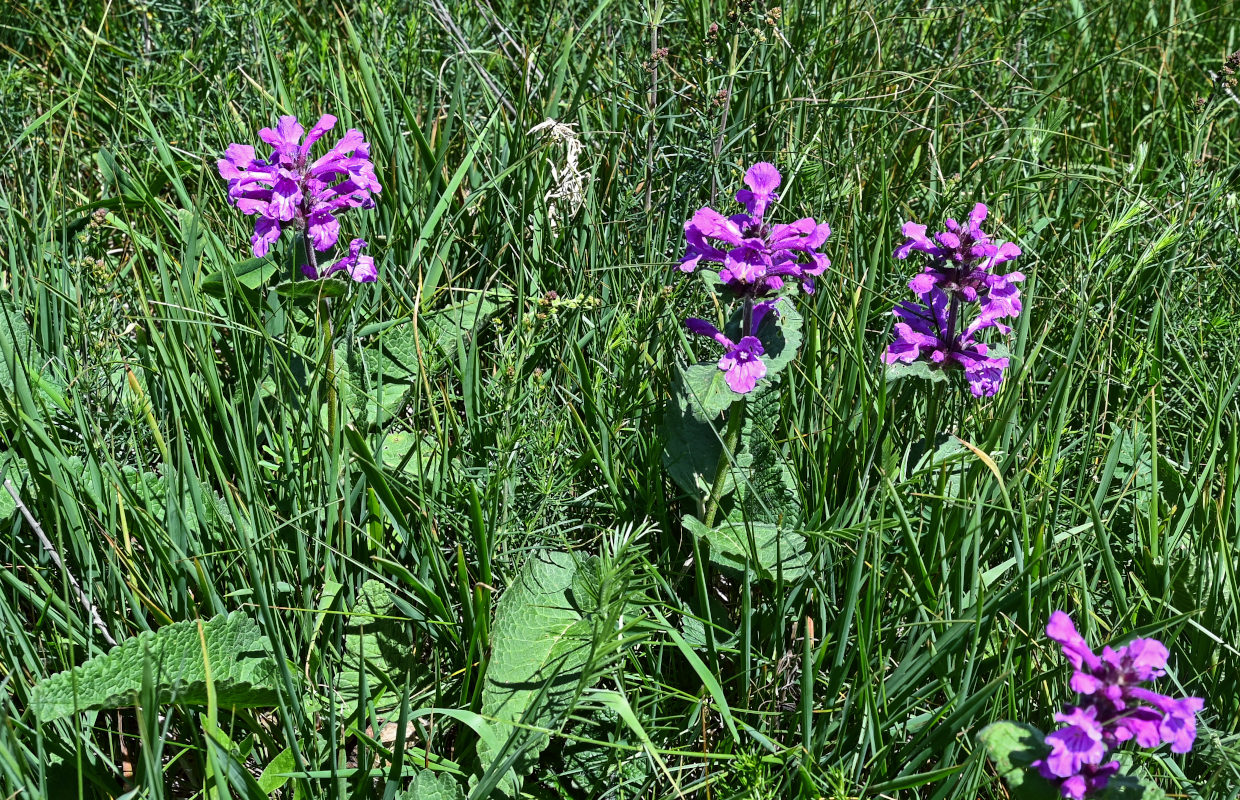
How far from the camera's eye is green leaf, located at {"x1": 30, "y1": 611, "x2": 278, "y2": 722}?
4.89 feet

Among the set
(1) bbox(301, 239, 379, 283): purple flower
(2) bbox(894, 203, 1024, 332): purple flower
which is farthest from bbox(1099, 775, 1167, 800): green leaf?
(1) bbox(301, 239, 379, 283): purple flower

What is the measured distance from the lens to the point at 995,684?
147 cm

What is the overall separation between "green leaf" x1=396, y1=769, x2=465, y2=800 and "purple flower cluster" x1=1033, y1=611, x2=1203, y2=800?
0.86m

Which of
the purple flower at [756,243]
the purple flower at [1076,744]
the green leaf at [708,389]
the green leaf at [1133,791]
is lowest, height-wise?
the green leaf at [1133,791]

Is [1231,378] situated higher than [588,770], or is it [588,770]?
[1231,378]

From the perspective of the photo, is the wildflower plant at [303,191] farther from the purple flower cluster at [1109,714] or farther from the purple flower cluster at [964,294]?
the purple flower cluster at [1109,714]

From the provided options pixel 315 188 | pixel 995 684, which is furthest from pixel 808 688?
pixel 315 188

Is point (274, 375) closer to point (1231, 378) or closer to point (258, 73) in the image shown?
point (258, 73)

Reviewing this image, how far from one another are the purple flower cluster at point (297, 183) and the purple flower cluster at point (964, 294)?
3.93 ft

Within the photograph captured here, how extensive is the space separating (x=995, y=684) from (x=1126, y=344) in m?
1.23

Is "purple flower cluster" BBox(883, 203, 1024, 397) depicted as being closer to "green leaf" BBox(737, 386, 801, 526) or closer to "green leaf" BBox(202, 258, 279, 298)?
"green leaf" BBox(737, 386, 801, 526)

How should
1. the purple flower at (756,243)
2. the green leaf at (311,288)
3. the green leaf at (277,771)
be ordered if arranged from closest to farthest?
the green leaf at (277,771) → the purple flower at (756,243) → the green leaf at (311,288)

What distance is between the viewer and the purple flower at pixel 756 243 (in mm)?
1839

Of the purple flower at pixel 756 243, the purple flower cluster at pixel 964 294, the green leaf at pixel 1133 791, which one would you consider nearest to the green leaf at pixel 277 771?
the purple flower at pixel 756 243
